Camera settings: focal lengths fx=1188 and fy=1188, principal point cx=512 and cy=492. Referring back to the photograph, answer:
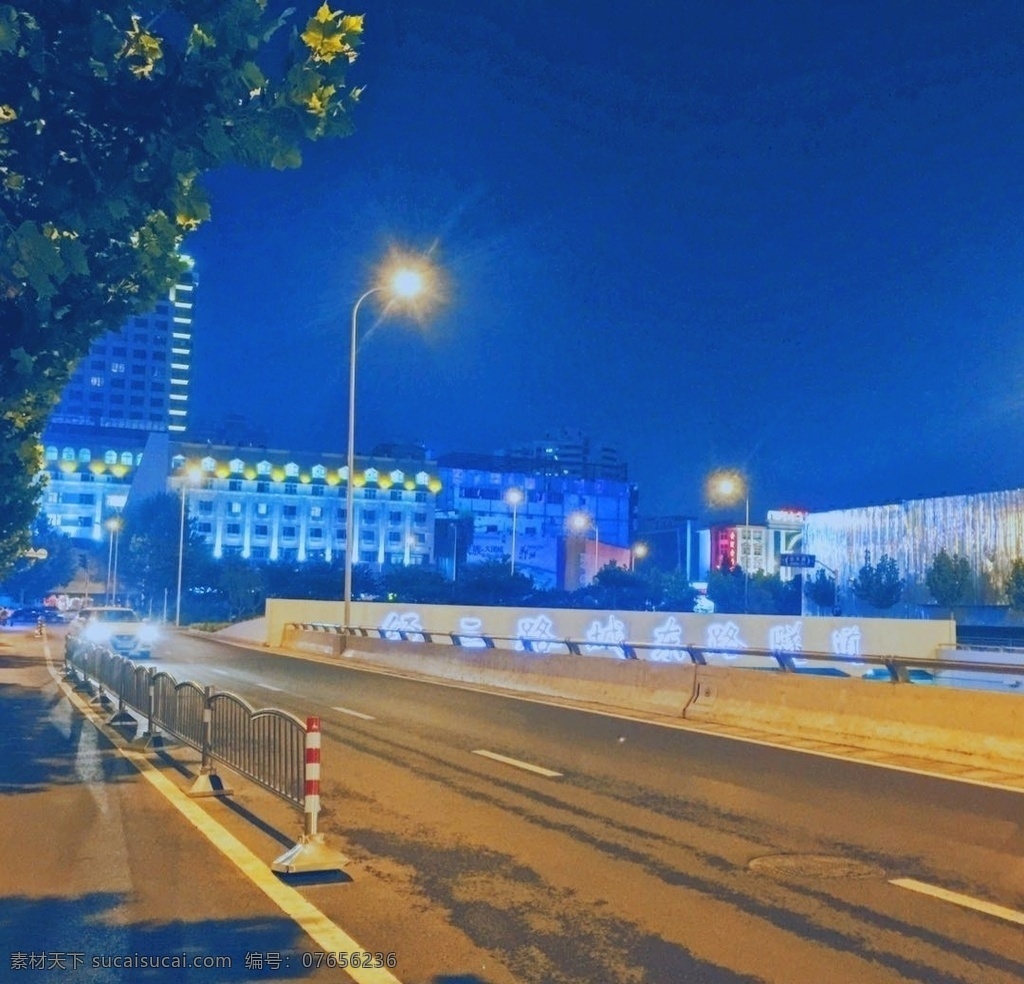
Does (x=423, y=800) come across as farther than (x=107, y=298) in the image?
Yes

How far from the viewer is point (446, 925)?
728cm

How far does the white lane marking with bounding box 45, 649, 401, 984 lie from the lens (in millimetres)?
6684

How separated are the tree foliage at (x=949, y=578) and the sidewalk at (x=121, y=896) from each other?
66964mm

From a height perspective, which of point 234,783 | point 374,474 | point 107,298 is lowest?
point 234,783

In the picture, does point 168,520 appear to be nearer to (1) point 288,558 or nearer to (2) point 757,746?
(1) point 288,558

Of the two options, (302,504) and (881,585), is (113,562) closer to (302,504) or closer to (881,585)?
(302,504)

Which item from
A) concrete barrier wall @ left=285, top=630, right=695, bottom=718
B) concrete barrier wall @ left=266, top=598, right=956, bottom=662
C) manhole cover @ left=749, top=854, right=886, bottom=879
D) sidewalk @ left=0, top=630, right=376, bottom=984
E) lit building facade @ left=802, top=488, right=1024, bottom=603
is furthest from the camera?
lit building facade @ left=802, top=488, right=1024, bottom=603

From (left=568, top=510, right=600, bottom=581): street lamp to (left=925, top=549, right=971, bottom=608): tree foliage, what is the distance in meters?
33.1

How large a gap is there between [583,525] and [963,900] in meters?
103

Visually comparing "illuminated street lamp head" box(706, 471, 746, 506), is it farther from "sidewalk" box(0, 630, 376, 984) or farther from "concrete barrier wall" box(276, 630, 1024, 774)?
"sidewalk" box(0, 630, 376, 984)

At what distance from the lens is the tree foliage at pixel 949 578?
7325cm

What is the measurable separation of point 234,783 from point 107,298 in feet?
19.2

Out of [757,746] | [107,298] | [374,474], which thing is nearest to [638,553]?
[374,474]

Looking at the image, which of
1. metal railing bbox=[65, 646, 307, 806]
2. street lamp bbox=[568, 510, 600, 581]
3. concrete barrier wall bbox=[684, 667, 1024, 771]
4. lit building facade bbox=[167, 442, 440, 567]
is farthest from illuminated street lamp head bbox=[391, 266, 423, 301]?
lit building facade bbox=[167, 442, 440, 567]
